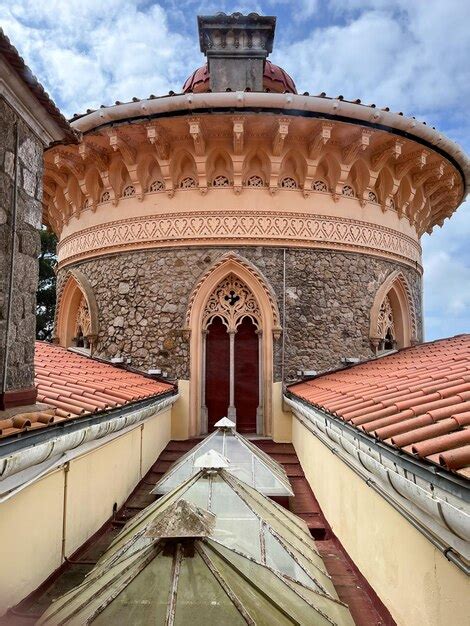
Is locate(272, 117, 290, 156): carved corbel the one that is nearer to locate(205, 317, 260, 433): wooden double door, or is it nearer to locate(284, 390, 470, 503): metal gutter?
locate(205, 317, 260, 433): wooden double door

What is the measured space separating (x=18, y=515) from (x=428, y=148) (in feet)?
26.1

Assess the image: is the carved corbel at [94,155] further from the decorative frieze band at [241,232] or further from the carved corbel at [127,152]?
the decorative frieze band at [241,232]

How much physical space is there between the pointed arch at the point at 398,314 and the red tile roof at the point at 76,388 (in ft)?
13.0

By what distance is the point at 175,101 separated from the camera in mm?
7523

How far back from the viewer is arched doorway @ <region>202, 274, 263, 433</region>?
27.5 feet

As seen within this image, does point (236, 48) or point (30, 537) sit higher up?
point (236, 48)

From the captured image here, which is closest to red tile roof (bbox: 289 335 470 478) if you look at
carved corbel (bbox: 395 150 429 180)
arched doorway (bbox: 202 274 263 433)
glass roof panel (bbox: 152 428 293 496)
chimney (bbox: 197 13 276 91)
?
glass roof panel (bbox: 152 428 293 496)

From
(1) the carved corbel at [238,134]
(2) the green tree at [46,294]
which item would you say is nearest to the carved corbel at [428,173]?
(1) the carved corbel at [238,134]

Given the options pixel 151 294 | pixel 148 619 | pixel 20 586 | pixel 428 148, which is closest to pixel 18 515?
pixel 20 586

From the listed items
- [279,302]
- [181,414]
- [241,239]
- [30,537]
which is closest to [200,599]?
[30,537]

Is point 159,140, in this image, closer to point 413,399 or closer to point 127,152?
point 127,152

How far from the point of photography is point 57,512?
141 inches

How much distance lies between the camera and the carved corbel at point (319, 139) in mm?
A: 7758

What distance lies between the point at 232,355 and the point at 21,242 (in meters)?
5.30
